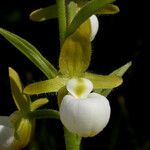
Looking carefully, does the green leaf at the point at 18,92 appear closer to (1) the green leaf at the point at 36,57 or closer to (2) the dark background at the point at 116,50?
(1) the green leaf at the point at 36,57

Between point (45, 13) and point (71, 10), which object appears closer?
point (71, 10)

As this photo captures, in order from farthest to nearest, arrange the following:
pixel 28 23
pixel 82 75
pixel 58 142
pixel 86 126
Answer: pixel 28 23
pixel 58 142
pixel 82 75
pixel 86 126

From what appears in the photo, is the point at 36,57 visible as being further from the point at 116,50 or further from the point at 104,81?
the point at 116,50

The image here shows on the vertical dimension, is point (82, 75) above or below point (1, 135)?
above

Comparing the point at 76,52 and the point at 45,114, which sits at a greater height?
the point at 76,52

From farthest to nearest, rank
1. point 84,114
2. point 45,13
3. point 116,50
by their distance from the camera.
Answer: point 116,50
point 45,13
point 84,114

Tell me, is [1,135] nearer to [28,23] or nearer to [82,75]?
[82,75]

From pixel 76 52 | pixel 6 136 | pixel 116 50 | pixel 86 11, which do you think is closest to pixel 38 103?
pixel 6 136

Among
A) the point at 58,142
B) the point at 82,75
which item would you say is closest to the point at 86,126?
the point at 82,75
